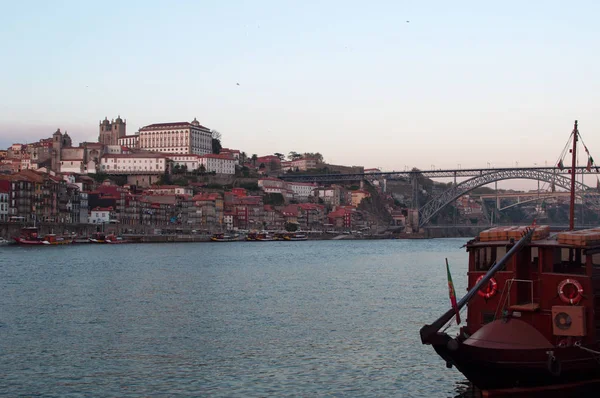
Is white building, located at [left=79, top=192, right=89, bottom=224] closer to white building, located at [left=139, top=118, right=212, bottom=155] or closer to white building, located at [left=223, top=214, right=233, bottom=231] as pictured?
white building, located at [left=223, top=214, right=233, bottom=231]

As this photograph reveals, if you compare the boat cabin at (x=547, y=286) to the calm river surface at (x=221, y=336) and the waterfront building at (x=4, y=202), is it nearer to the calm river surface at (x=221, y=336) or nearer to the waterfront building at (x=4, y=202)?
the calm river surface at (x=221, y=336)

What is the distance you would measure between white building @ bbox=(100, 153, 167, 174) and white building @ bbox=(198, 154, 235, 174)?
22.4 feet

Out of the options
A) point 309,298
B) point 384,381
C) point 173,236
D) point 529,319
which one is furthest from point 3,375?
point 173,236

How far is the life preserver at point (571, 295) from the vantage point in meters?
10.3

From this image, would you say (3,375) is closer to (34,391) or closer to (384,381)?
(34,391)

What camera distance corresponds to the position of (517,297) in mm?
10711

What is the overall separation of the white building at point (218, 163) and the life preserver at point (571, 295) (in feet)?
312

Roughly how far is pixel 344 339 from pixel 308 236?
77891 mm

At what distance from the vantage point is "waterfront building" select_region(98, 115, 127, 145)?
124188 mm

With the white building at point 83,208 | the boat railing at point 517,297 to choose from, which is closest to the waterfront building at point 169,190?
the white building at point 83,208

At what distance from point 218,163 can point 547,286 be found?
97.7 m

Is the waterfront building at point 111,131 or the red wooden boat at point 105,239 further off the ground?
the waterfront building at point 111,131

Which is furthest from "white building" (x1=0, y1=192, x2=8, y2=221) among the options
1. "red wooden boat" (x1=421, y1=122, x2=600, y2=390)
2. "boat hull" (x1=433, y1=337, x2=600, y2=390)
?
A: "boat hull" (x1=433, y1=337, x2=600, y2=390)

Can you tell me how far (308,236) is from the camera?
9381cm
